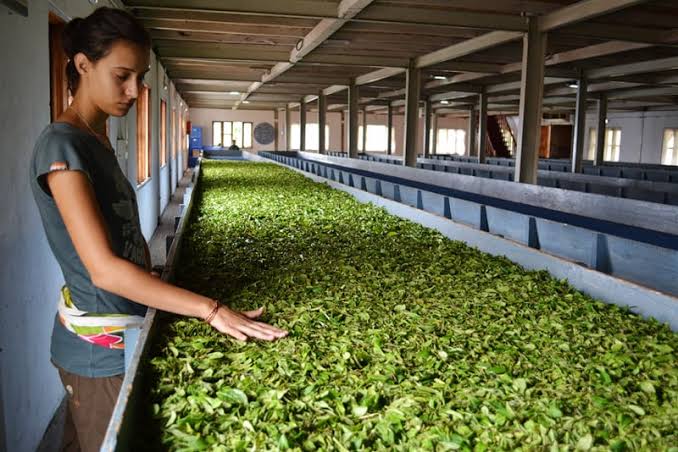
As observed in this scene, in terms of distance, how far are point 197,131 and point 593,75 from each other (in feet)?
80.6

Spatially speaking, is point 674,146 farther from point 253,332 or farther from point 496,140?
point 253,332

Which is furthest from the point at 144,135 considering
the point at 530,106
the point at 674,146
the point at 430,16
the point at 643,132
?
the point at 643,132

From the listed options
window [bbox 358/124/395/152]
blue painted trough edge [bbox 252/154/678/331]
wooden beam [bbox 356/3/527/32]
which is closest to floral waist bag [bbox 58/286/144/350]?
blue painted trough edge [bbox 252/154/678/331]

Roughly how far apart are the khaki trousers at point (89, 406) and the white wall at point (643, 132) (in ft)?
107

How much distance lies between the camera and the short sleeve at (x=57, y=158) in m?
1.63

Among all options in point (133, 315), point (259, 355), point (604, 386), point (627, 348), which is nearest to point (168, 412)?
point (133, 315)

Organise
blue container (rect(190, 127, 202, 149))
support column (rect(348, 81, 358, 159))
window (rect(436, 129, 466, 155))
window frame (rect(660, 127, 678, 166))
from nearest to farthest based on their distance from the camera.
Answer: support column (rect(348, 81, 358, 159)) < window frame (rect(660, 127, 678, 166)) < blue container (rect(190, 127, 202, 149)) < window (rect(436, 129, 466, 155))

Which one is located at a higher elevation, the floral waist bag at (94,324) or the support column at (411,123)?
the support column at (411,123)

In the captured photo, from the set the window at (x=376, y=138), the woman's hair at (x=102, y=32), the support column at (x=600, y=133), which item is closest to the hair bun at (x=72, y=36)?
the woman's hair at (x=102, y=32)

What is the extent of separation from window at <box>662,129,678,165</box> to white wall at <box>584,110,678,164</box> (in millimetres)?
183

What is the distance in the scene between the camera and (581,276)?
364cm

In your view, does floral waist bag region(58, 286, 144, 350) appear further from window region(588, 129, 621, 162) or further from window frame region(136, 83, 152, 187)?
window region(588, 129, 621, 162)

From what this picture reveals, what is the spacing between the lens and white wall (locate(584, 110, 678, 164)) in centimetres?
2964

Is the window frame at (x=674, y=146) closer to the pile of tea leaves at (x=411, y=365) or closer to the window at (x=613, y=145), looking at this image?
the window at (x=613, y=145)
